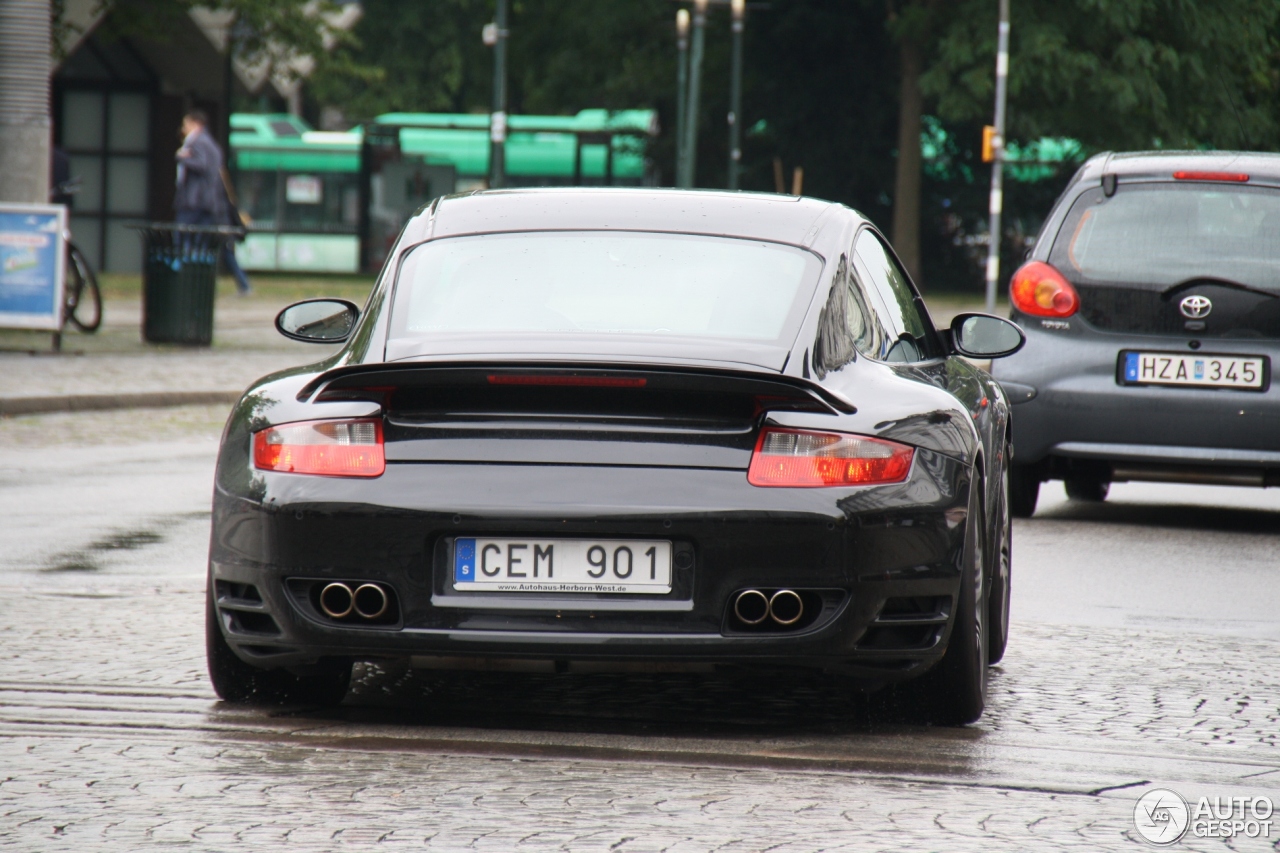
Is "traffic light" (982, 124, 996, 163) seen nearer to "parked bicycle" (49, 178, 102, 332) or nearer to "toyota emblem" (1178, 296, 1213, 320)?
"parked bicycle" (49, 178, 102, 332)

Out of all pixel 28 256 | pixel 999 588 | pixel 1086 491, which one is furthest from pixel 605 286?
pixel 28 256

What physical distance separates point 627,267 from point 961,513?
107cm

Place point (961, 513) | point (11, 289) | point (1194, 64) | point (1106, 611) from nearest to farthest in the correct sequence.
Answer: point (961, 513) → point (1106, 611) → point (11, 289) → point (1194, 64)

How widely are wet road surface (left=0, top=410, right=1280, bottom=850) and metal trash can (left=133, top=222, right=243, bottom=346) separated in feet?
38.8

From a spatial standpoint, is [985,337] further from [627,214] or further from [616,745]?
[616,745]

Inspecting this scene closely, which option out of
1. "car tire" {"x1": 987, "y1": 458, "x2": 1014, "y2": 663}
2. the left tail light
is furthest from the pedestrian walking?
the left tail light

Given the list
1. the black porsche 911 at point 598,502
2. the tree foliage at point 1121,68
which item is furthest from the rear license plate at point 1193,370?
the tree foliage at point 1121,68

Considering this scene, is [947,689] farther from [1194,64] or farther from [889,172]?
[889,172]

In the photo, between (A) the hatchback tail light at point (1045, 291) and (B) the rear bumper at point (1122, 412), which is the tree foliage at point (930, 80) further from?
(B) the rear bumper at point (1122, 412)

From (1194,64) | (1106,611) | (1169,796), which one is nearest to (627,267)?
(1169,796)

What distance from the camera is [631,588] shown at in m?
4.95

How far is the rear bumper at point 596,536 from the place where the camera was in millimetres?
4906
